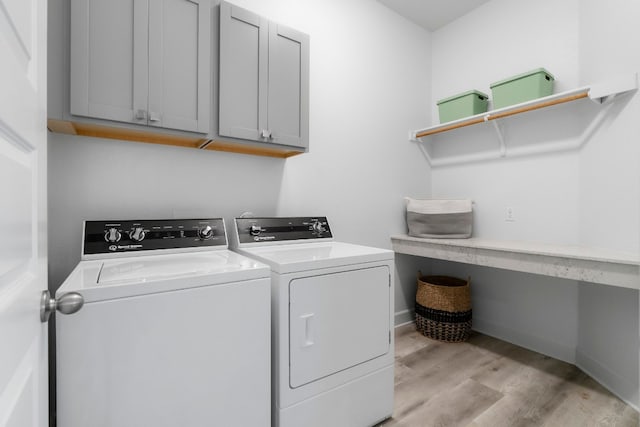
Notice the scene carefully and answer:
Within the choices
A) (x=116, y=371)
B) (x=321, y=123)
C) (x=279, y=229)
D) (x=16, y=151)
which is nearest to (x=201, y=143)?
(x=279, y=229)

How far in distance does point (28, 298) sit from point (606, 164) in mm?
2698

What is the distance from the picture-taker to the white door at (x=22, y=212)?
1.33 feet

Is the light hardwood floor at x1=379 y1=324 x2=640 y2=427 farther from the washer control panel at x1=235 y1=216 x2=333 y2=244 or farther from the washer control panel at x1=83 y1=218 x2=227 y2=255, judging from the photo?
the washer control panel at x1=83 y1=218 x2=227 y2=255

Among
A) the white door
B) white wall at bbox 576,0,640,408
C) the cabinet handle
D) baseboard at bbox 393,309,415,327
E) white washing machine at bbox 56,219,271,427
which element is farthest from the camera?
baseboard at bbox 393,309,415,327

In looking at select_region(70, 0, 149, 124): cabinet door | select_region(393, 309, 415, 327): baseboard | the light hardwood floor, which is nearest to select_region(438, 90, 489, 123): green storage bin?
select_region(393, 309, 415, 327): baseboard

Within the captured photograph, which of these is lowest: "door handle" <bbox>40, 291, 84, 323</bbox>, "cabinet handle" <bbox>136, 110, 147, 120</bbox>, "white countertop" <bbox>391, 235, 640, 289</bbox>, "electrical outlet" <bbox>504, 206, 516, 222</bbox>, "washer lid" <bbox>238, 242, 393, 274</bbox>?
"white countertop" <bbox>391, 235, 640, 289</bbox>

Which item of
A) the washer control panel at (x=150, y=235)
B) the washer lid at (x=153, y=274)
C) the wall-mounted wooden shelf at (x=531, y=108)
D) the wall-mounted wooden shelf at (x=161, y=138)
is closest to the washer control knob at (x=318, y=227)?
the wall-mounted wooden shelf at (x=161, y=138)

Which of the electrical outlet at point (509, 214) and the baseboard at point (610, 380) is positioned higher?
the electrical outlet at point (509, 214)

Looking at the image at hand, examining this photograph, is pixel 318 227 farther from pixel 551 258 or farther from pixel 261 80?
pixel 551 258

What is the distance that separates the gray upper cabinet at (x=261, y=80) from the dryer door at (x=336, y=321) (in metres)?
0.89

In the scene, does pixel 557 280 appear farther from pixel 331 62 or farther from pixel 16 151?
pixel 16 151

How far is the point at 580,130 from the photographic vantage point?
2158 mm

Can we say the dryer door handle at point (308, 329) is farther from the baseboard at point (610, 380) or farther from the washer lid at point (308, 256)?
the baseboard at point (610, 380)

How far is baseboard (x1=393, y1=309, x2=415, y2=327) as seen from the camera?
284 cm
